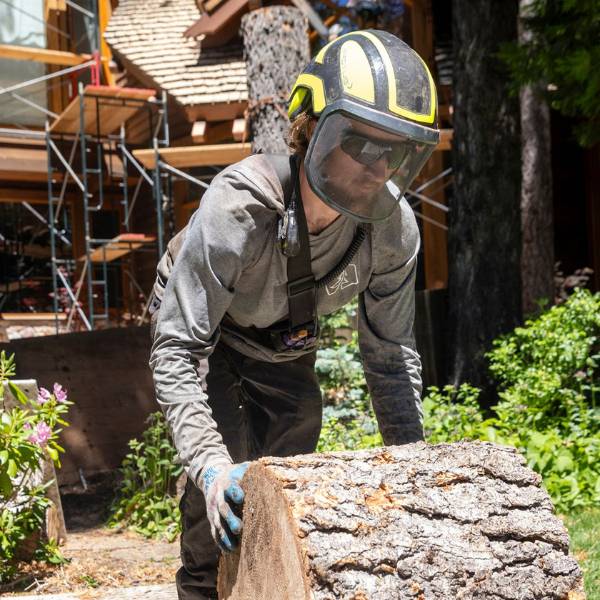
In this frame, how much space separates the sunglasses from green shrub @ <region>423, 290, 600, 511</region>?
10.8 feet

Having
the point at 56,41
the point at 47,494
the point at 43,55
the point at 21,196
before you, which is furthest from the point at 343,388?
the point at 56,41

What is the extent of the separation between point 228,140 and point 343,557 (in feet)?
35.1

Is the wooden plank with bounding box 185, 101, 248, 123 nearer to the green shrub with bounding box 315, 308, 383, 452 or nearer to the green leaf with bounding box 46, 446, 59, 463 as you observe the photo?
the green shrub with bounding box 315, 308, 383, 452

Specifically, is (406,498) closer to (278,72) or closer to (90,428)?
(90,428)

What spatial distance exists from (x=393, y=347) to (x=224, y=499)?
85 cm

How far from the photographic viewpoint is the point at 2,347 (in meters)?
6.89

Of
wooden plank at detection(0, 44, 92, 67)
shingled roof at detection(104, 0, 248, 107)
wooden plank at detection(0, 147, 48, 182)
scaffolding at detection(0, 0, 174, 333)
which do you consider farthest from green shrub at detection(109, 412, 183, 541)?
wooden plank at detection(0, 44, 92, 67)

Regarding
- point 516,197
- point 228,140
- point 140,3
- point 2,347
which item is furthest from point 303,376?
point 140,3

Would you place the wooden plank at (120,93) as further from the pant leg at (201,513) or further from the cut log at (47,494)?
the pant leg at (201,513)

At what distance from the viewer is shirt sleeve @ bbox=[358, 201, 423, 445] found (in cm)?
297

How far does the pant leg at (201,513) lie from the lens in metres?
3.00

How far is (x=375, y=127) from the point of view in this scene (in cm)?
249

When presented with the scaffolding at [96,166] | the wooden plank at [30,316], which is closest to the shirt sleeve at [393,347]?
the scaffolding at [96,166]

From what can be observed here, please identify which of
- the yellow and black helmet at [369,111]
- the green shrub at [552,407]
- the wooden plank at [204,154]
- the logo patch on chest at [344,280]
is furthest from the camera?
the wooden plank at [204,154]
